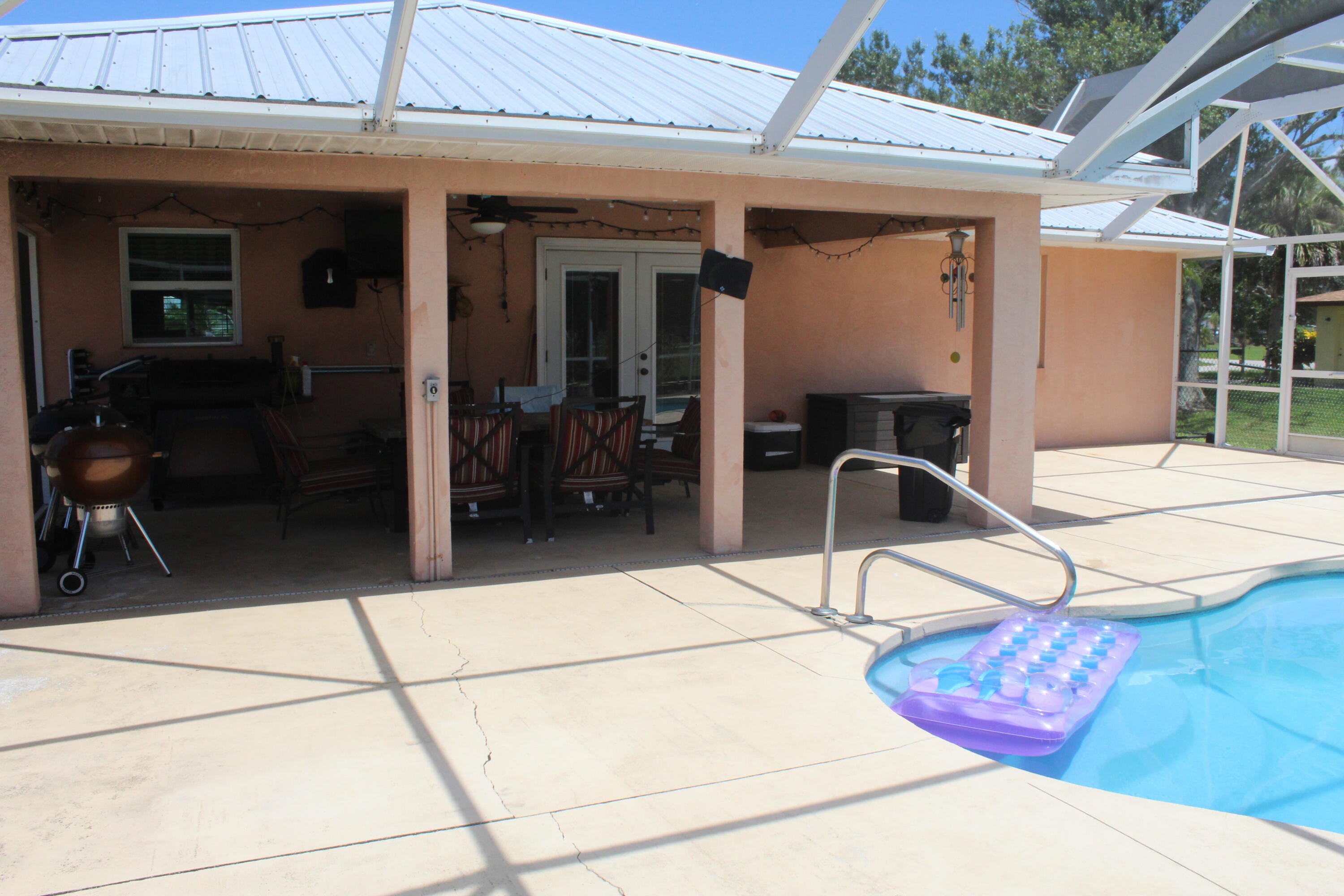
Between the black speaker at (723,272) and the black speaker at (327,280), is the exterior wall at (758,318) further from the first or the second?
the black speaker at (723,272)

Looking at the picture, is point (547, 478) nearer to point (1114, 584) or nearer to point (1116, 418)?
point (1114, 584)

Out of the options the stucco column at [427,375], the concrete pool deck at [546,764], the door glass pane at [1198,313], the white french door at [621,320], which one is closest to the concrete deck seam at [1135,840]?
the concrete pool deck at [546,764]

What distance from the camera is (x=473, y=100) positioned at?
5.21 metres

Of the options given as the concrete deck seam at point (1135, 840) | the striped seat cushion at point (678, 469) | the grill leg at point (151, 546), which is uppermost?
the striped seat cushion at point (678, 469)

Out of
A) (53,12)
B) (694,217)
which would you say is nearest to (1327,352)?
(694,217)

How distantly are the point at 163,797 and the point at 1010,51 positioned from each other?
3039 cm

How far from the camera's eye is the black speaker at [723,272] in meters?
6.33

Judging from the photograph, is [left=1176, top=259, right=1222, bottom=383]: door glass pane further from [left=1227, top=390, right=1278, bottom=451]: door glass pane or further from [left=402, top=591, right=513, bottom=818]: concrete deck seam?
[left=402, top=591, right=513, bottom=818]: concrete deck seam

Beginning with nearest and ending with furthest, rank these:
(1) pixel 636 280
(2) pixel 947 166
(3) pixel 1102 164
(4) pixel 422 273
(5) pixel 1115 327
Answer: (4) pixel 422 273, (2) pixel 947 166, (3) pixel 1102 164, (1) pixel 636 280, (5) pixel 1115 327

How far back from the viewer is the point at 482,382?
941 cm

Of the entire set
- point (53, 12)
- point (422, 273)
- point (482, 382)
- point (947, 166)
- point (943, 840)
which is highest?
point (53, 12)

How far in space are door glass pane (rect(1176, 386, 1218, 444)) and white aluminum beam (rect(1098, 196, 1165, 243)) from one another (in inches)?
271

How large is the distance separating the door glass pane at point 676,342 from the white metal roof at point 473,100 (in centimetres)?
278

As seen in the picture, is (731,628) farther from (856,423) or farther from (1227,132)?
(1227,132)
